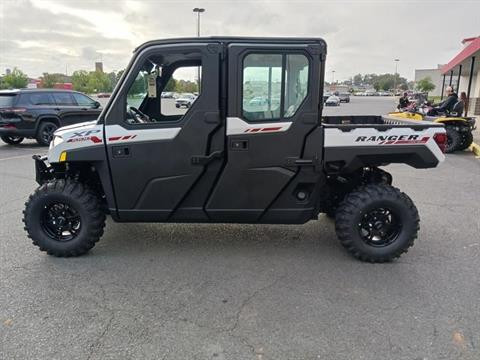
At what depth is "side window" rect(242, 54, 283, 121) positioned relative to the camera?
366cm

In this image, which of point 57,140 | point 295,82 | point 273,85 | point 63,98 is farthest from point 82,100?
point 295,82

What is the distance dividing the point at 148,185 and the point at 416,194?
16.2 feet

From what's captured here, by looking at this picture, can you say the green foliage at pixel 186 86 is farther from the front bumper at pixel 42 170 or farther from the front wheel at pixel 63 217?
the front bumper at pixel 42 170

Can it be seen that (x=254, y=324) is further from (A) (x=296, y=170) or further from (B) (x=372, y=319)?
(A) (x=296, y=170)

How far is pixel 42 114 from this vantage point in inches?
472

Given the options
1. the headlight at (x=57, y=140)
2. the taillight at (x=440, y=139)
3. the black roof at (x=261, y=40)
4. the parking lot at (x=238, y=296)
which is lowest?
the parking lot at (x=238, y=296)

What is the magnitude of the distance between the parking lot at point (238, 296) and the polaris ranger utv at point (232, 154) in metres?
0.43

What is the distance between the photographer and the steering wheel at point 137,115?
13.0 feet

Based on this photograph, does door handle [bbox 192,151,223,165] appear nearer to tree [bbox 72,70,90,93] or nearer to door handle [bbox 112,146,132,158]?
door handle [bbox 112,146,132,158]

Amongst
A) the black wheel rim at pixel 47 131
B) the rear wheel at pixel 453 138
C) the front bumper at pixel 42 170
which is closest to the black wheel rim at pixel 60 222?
the front bumper at pixel 42 170

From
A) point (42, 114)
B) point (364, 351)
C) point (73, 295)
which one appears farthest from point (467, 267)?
point (42, 114)

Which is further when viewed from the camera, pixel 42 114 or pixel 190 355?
pixel 42 114

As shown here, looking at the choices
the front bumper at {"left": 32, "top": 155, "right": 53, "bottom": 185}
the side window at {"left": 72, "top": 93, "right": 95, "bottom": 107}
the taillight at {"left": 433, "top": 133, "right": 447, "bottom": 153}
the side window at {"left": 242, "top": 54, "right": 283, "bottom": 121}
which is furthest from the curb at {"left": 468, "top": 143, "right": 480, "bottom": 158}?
the side window at {"left": 72, "top": 93, "right": 95, "bottom": 107}

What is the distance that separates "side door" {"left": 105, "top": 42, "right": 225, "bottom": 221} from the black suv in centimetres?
807
